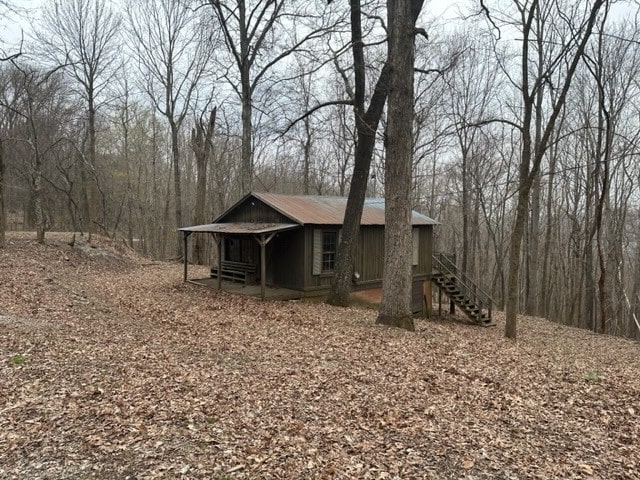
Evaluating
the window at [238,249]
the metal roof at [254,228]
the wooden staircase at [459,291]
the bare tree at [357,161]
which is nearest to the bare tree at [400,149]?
the bare tree at [357,161]

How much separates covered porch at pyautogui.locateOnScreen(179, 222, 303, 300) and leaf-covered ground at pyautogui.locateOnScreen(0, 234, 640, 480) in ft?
12.9

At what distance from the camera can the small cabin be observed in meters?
12.9

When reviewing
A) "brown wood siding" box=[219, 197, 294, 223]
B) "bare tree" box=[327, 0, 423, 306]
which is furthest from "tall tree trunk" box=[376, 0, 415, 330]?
"brown wood siding" box=[219, 197, 294, 223]

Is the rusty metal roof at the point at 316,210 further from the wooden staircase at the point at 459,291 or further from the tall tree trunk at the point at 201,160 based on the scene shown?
the tall tree trunk at the point at 201,160

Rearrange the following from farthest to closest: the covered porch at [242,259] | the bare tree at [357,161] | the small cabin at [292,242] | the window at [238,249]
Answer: the window at [238,249]
the small cabin at [292,242]
the covered porch at [242,259]
the bare tree at [357,161]

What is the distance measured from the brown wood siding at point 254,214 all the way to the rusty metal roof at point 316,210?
262mm

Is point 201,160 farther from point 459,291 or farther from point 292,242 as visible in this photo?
point 459,291

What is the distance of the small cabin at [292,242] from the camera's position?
42.3 ft

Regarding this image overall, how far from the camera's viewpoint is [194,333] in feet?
26.0

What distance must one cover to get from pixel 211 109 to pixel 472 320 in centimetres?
1673

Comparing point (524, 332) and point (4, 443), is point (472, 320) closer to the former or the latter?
point (524, 332)

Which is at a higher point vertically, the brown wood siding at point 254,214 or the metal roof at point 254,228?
the brown wood siding at point 254,214

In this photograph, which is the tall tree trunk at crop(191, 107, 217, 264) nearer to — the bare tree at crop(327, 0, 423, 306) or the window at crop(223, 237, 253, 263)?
the window at crop(223, 237, 253, 263)

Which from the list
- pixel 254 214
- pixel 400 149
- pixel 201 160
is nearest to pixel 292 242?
pixel 254 214
